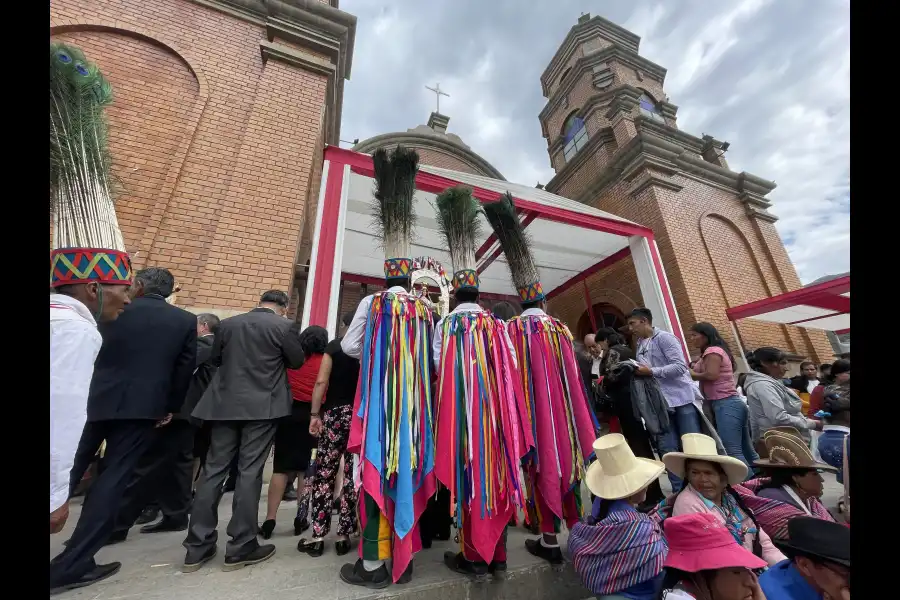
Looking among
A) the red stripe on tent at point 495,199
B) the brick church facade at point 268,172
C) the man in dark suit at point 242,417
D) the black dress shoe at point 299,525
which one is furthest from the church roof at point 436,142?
the black dress shoe at point 299,525

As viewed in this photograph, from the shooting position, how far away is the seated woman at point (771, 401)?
322 centimetres

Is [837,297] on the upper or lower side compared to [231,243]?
lower

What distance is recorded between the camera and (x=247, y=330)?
245 cm

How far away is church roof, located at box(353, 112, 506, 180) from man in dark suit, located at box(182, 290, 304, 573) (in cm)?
976

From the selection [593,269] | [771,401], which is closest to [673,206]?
[593,269]

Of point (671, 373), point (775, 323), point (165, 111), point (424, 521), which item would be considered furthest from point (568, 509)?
point (775, 323)

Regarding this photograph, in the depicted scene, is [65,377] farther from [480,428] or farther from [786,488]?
[786,488]

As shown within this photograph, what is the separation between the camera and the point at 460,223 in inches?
112

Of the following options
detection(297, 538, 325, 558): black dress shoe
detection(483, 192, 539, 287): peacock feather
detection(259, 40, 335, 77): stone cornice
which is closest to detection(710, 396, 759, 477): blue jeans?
detection(483, 192, 539, 287): peacock feather

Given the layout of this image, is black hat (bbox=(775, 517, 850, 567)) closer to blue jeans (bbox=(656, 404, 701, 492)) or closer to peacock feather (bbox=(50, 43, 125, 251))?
blue jeans (bbox=(656, 404, 701, 492))

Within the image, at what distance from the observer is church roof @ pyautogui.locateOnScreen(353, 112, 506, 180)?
11.2 metres

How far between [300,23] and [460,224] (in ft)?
20.0

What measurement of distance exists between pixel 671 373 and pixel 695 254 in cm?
662
